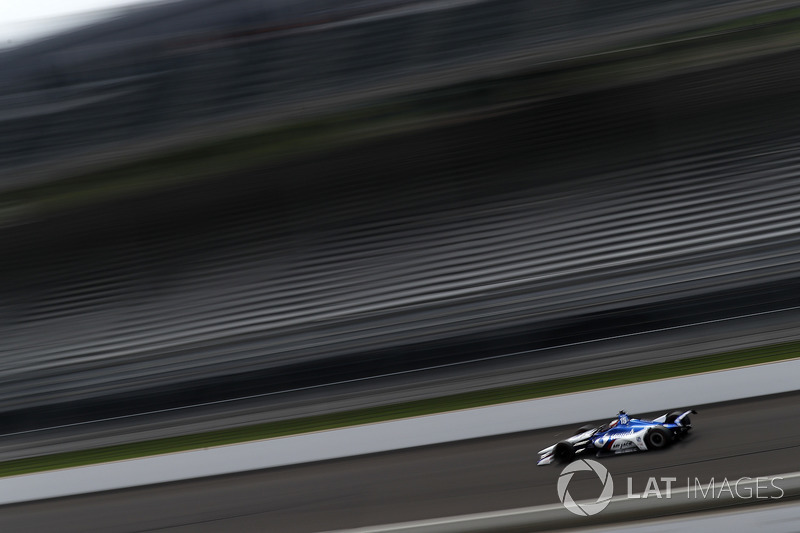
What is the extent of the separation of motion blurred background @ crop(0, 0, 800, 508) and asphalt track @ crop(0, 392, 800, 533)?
1907 mm

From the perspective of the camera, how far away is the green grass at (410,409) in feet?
27.7

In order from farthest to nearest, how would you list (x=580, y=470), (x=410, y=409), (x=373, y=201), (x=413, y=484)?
(x=373, y=201) < (x=410, y=409) < (x=413, y=484) < (x=580, y=470)

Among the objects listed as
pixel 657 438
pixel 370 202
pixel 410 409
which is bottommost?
pixel 657 438

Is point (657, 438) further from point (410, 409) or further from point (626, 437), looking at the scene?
point (410, 409)

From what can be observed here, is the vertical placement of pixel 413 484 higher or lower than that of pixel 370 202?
lower

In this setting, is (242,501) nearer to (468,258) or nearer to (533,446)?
(533,446)

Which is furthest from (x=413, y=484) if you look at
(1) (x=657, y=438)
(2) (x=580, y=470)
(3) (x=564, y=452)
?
(1) (x=657, y=438)

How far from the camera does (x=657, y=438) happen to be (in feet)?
19.4

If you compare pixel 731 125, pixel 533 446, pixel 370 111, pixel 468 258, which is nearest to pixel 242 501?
pixel 533 446

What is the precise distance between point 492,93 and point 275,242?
4159mm

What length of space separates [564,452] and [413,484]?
1487 millimetres

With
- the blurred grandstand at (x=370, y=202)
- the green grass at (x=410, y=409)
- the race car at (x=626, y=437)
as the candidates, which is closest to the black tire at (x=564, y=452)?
the race car at (x=626, y=437)

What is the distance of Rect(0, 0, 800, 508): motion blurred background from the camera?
31.9 feet

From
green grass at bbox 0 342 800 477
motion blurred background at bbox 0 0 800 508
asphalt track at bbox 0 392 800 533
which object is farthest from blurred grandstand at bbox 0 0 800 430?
asphalt track at bbox 0 392 800 533
